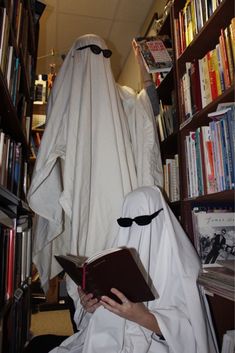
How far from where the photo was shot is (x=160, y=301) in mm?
921

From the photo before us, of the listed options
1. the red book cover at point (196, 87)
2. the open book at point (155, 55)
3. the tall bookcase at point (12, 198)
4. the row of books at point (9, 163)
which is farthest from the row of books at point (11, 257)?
the open book at point (155, 55)

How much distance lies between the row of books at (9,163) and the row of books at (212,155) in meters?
0.74

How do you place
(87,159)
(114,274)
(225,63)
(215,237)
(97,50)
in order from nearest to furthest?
(114,274), (225,63), (215,237), (87,159), (97,50)

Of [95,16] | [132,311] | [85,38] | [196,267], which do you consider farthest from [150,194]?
[95,16]

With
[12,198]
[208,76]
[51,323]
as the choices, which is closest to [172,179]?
[208,76]

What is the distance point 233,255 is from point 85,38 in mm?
1164

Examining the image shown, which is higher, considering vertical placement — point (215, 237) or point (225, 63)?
point (225, 63)

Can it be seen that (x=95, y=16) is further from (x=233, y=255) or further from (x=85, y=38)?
(x=233, y=255)

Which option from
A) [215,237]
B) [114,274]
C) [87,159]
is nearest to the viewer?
[114,274]

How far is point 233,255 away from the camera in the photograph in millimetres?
1019

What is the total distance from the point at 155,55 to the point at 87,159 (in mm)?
669

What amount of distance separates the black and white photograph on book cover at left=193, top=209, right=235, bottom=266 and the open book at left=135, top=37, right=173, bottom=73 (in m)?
0.75

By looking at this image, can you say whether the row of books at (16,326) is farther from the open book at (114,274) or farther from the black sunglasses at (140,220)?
the black sunglasses at (140,220)

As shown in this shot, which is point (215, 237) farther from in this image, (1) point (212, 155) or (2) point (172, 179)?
(2) point (172, 179)
